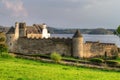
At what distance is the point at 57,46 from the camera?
224 ft

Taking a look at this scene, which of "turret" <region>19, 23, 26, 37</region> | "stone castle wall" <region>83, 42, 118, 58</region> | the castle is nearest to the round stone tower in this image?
the castle

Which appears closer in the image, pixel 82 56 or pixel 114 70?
pixel 114 70

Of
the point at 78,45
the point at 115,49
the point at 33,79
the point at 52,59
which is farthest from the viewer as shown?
the point at 115,49

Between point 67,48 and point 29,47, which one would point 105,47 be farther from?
point 29,47

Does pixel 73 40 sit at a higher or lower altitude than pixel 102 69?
higher

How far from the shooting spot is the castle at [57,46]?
67.7 metres

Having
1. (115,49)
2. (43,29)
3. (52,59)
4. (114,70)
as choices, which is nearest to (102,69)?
(114,70)

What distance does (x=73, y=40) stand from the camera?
6769 cm

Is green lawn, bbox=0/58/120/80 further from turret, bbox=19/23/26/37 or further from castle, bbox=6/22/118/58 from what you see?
turret, bbox=19/23/26/37

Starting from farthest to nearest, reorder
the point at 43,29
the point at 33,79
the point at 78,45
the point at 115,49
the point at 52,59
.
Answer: the point at 43,29
the point at 115,49
the point at 78,45
the point at 52,59
the point at 33,79

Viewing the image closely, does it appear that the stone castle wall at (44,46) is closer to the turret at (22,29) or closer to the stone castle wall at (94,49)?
the turret at (22,29)

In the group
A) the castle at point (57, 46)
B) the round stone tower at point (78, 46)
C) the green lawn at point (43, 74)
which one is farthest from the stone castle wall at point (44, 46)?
the green lawn at point (43, 74)

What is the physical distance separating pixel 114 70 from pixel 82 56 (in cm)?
1942

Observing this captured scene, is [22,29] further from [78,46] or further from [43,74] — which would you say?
[43,74]
